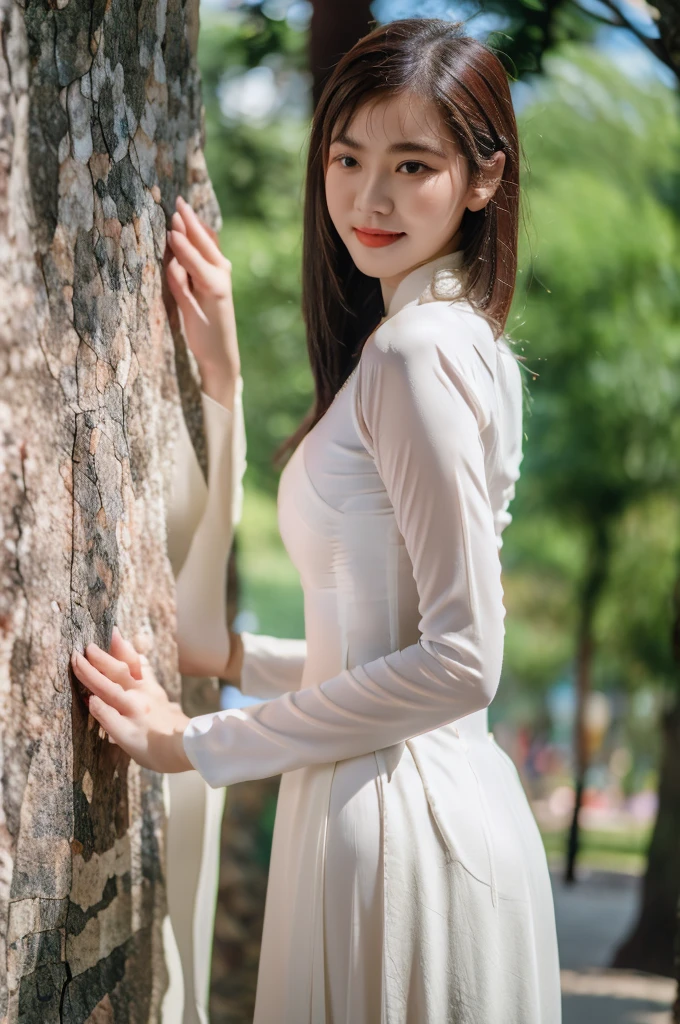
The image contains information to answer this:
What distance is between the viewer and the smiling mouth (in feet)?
4.89

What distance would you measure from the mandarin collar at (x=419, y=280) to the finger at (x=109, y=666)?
0.61m

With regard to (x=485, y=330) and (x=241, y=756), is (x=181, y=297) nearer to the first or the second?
(x=485, y=330)

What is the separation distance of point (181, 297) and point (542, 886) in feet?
3.40

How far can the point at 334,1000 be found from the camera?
1.39 metres

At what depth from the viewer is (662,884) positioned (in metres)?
5.10

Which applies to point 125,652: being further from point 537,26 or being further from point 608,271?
point 608,271

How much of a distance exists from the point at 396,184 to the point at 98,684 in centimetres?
76

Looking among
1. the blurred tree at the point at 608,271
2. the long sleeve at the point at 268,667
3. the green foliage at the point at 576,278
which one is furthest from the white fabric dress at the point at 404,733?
the blurred tree at the point at 608,271

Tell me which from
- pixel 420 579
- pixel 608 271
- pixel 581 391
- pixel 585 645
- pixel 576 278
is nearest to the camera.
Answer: pixel 420 579

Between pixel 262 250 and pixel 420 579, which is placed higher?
pixel 262 250

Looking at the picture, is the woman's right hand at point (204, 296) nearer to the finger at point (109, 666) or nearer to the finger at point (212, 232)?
the finger at point (212, 232)

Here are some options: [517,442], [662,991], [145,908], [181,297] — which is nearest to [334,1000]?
[145,908]

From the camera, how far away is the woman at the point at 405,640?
4.39 ft

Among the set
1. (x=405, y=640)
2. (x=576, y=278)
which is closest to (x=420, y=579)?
(x=405, y=640)
